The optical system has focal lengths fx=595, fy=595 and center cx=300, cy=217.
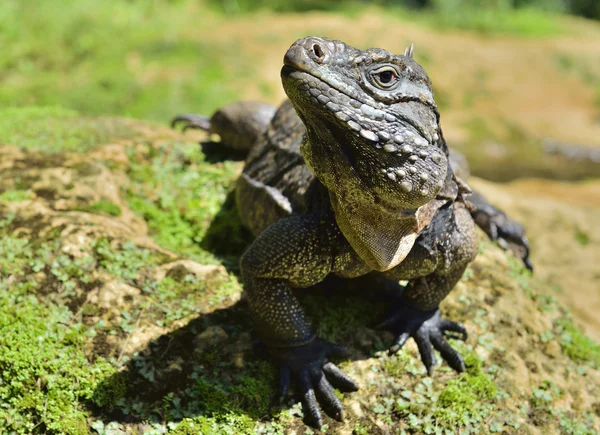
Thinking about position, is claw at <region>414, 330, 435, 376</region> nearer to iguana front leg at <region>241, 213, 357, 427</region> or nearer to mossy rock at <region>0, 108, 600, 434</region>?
mossy rock at <region>0, 108, 600, 434</region>

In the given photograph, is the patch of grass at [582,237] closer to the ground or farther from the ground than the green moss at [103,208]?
closer to the ground

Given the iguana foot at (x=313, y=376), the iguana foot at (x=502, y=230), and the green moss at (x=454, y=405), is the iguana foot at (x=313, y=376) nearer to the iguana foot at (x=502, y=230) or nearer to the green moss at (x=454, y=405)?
the green moss at (x=454, y=405)

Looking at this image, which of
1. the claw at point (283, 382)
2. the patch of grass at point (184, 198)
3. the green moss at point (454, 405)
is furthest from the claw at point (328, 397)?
the patch of grass at point (184, 198)

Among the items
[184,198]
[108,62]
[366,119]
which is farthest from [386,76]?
[108,62]

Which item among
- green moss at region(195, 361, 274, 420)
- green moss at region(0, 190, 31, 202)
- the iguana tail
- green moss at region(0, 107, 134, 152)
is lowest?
green moss at region(195, 361, 274, 420)

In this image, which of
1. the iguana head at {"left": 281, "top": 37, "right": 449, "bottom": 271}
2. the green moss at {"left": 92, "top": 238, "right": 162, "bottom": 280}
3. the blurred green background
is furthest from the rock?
the blurred green background

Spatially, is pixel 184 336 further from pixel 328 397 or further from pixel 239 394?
pixel 328 397
